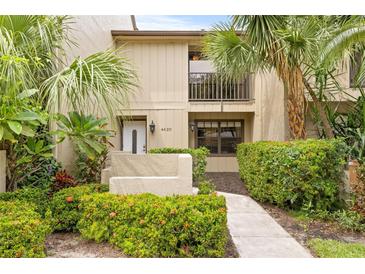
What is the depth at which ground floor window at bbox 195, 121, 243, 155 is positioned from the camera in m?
13.1

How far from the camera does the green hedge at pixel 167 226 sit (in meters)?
3.79

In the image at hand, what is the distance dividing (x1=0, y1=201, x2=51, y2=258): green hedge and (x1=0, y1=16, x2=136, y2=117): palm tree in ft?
5.79

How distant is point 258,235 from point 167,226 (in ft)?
6.41

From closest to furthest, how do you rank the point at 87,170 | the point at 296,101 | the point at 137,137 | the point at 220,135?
the point at 87,170, the point at 296,101, the point at 137,137, the point at 220,135

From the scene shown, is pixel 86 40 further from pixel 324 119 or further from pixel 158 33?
pixel 324 119

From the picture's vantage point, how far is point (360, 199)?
5312 millimetres

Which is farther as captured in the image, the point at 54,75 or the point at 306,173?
the point at 306,173

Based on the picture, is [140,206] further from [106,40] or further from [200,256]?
[106,40]

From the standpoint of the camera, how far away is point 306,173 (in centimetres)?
579

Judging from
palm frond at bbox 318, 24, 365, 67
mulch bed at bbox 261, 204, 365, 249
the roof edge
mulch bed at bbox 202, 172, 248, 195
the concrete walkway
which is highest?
the roof edge

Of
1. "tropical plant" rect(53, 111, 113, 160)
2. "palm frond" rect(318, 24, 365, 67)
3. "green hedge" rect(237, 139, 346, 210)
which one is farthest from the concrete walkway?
"palm frond" rect(318, 24, 365, 67)

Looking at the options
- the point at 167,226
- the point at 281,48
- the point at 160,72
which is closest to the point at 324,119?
the point at 281,48

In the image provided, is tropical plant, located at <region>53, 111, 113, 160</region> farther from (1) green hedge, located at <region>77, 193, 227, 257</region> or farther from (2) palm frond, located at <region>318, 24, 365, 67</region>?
(2) palm frond, located at <region>318, 24, 365, 67</region>

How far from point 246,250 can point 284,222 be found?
1.81 metres
